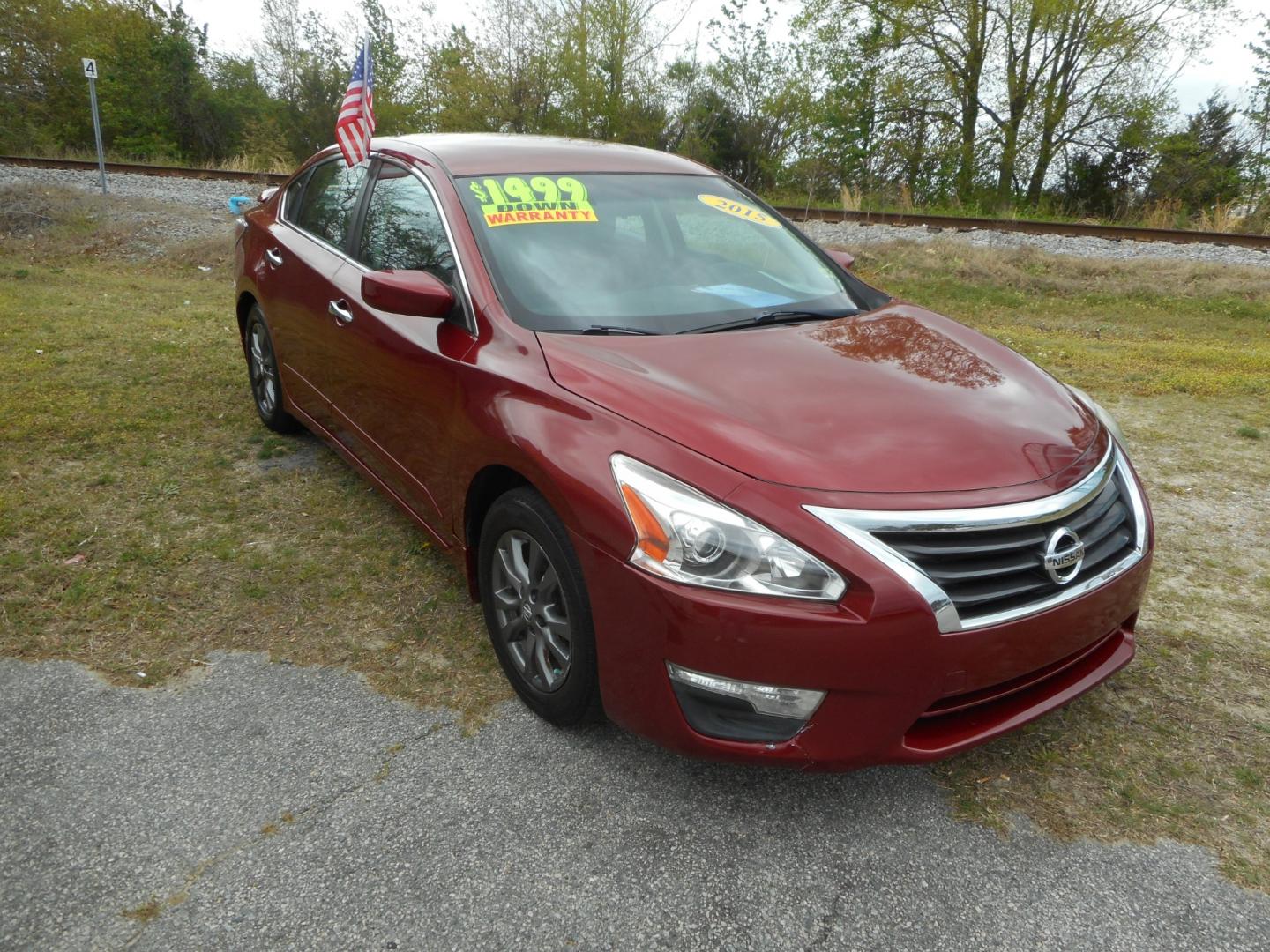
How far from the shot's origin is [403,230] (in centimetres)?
348

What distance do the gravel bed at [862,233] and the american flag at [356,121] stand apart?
8891 mm

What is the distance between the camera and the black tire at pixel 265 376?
4820 millimetres

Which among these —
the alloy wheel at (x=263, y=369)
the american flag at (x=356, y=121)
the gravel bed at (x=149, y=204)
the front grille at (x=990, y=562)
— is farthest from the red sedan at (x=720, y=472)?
A: the gravel bed at (x=149, y=204)

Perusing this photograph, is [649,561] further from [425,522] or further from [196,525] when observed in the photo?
[196,525]

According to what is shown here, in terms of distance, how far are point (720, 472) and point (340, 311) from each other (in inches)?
84.5

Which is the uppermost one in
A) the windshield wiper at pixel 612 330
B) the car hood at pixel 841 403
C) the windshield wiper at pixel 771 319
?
the windshield wiper at pixel 771 319

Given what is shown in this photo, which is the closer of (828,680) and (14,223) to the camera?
(828,680)

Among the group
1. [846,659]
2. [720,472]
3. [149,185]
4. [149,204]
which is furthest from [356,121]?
[149,185]

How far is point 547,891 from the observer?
6.94 feet

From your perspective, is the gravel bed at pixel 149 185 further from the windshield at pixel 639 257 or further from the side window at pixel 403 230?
the windshield at pixel 639 257

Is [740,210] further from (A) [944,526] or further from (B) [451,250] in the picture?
(A) [944,526]

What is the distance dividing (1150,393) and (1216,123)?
64.6 ft

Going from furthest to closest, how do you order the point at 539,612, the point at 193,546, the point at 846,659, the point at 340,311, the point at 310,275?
the point at 310,275
the point at 193,546
the point at 340,311
the point at 539,612
the point at 846,659

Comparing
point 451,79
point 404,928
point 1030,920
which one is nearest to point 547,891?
point 404,928
